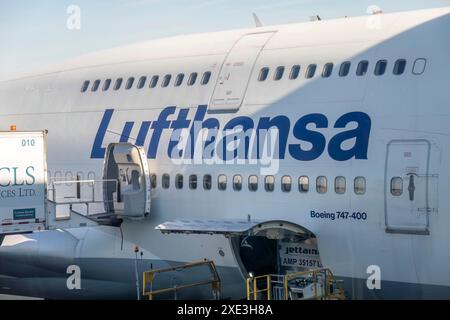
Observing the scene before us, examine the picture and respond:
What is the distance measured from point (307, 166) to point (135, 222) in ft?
19.9

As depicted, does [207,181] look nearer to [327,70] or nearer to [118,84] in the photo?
[327,70]

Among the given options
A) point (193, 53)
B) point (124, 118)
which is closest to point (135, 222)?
point (124, 118)

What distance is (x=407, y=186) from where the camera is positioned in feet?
68.5

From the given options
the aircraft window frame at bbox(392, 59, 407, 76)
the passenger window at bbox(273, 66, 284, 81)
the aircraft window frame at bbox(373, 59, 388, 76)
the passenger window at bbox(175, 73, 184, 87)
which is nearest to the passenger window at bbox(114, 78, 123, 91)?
the passenger window at bbox(175, 73, 184, 87)

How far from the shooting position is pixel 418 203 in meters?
20.7

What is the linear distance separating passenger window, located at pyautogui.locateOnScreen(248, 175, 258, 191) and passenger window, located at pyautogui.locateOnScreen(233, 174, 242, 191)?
32 cm

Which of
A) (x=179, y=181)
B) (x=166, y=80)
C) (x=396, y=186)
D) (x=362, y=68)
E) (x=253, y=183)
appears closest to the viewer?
(x=396, y=186)

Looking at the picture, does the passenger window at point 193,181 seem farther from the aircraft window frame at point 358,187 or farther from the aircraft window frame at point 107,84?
the aircraft window frame at point 358,187

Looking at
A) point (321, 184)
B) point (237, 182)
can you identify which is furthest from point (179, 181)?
point (321, 184)

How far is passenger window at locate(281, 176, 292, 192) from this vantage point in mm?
23016

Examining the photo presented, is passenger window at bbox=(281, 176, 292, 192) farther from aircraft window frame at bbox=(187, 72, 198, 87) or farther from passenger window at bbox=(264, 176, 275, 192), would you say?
aircraft window frame at bbox=(187, 72, 198, 87)

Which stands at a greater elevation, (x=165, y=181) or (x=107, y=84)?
(x=107, y=84)

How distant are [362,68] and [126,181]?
7.89m

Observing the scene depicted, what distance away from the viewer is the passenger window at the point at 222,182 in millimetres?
24406
